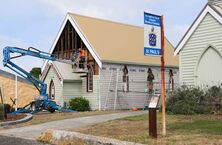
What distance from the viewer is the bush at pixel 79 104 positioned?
27547 millimetres

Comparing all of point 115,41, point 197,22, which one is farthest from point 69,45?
point 197,22

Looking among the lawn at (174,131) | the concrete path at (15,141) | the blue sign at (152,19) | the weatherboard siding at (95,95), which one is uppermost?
the blue sign at (152,19)

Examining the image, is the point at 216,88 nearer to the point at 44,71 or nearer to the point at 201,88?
the point at 201,88

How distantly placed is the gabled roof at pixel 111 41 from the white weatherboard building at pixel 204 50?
282 inches

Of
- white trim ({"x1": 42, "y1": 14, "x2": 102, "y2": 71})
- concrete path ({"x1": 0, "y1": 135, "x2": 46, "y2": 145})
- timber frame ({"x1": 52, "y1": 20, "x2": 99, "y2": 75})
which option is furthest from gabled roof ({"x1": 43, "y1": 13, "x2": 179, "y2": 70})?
concrete path ({"x1": 0, "y1": 135, "x2": 46, "y2": 145})

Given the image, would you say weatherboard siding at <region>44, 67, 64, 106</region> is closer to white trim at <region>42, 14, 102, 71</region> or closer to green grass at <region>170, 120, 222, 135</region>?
white trim at <region>42, 14, 102, 71</region>

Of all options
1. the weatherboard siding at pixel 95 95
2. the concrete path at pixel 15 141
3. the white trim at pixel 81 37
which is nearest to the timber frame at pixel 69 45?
the white trim at pixel 81 37

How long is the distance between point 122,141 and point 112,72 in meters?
17.6

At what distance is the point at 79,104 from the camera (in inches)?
1085

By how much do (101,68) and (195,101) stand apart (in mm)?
9634

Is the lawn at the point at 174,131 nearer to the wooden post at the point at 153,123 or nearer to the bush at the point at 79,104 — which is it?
the wooden post at the point at 153,123

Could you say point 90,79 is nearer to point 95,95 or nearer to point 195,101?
point 95,95

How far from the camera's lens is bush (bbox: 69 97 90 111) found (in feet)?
90.4

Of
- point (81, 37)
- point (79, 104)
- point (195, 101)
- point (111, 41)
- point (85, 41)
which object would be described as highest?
point (81, 37)
